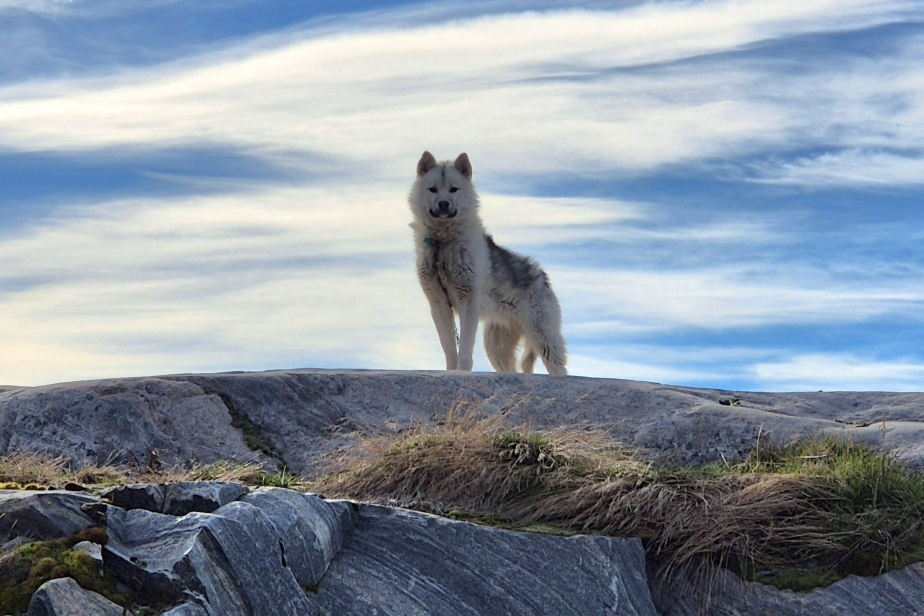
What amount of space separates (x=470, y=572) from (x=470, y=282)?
236 inches

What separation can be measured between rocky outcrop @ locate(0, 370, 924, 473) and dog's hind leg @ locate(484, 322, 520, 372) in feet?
14.6

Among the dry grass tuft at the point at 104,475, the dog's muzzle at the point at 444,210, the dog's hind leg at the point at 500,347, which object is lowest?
the dry grass tuft at the point at 104,475

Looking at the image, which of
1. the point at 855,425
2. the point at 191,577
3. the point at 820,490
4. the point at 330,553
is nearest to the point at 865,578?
the point at 820,490

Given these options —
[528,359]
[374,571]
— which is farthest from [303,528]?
[528,359]

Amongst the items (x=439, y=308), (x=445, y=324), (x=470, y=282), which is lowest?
(x=445, y=324)

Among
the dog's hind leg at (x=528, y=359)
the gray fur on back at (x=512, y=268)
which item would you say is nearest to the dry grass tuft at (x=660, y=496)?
the gray fur on back at (x=512, y=268)

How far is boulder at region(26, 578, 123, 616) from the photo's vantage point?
4.07m

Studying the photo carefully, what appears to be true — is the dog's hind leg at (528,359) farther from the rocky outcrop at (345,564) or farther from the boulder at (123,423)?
the rocky outcrop at (345,564)

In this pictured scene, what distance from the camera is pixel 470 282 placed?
11055mm

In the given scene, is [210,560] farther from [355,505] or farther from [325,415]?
[325,415]

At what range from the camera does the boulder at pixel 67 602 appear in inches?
160

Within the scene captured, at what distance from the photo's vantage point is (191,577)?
14.2ft

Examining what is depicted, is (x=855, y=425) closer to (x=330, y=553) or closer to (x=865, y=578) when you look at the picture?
(x=865, y=578)

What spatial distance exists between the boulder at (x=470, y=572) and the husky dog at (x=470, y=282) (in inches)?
198
